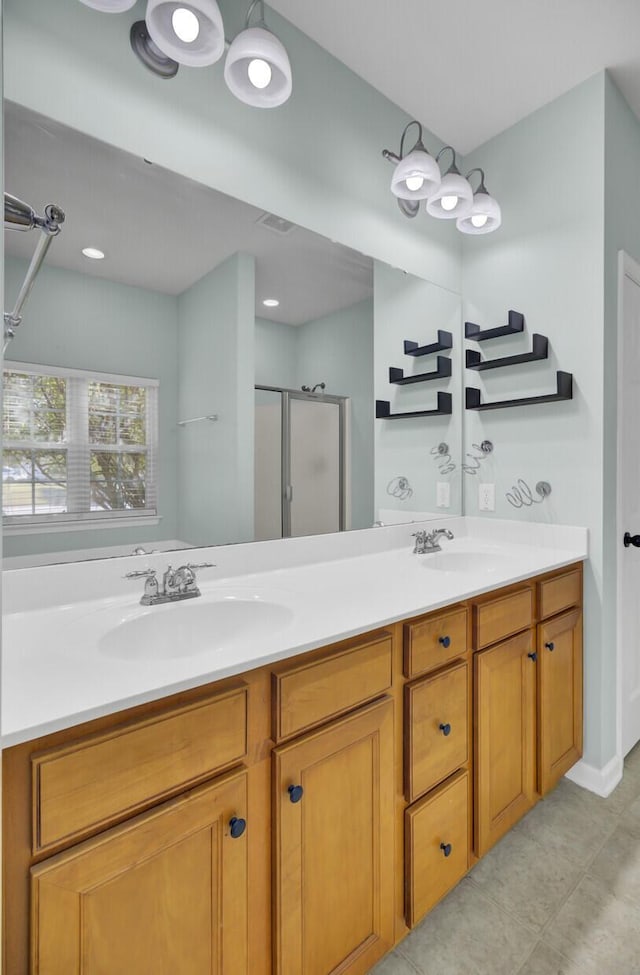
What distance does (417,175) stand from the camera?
169cm

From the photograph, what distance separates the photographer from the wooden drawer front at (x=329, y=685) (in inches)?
36.2

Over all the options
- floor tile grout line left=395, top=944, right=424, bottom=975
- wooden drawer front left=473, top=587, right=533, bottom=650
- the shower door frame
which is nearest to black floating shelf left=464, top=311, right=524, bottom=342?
the shower door frame

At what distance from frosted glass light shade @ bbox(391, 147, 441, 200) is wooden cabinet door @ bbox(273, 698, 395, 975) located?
1.70 m

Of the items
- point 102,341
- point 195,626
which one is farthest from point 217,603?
point 102,341

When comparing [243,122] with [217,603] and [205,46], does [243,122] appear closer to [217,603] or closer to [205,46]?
[205,46]

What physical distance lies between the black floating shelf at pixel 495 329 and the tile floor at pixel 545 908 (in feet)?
6.13

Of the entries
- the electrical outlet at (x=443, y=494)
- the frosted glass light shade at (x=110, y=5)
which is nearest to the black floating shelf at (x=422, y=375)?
the electrical outlet at (x=443, y=494)

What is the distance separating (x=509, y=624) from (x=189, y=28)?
1806 mm

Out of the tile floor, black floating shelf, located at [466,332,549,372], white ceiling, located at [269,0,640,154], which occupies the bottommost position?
the tile floor

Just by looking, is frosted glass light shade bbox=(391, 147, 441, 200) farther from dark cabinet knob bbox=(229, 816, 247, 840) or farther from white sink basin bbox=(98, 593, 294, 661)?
dark cabinet knob bbox=(229, 816, 247, 840)

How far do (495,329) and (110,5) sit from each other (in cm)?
164

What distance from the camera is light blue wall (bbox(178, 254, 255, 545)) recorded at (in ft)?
4.56

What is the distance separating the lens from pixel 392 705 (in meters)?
1.12

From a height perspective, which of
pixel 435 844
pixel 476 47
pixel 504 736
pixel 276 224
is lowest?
pixel 435 844
